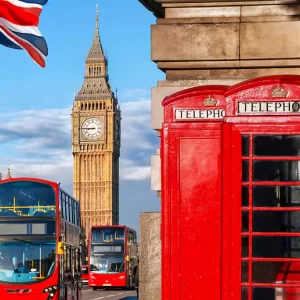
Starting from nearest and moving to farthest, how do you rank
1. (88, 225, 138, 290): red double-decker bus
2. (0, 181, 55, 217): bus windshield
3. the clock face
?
(0, 181, 55, 217): bus windshield
(88, 225, 138, 290): red double-decker bus
the clock face

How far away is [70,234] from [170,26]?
46.7ft

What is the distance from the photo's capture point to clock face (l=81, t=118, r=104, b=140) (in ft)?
377

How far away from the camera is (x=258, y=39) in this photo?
288 inches

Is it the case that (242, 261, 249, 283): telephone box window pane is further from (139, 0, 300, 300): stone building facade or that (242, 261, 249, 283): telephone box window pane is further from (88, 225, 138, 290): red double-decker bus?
(88, 225, 138, 290): red double-decker bus

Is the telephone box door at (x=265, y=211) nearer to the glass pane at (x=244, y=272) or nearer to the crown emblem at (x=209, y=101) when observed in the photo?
the glass pane at (x=244, y=272)

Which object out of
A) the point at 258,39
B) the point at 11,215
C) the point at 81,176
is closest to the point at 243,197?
the point at 258,39

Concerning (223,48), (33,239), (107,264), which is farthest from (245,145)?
(107,264)

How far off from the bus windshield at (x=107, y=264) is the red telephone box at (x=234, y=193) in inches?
1357

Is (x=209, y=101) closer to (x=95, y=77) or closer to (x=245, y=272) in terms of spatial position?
(x=245, y=272)

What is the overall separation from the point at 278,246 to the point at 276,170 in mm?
438


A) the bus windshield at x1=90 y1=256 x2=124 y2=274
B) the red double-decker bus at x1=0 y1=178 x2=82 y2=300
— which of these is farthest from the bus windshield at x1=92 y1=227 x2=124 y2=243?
the red double-decker bus at x1=0 y1=178 x2=82 y2=300

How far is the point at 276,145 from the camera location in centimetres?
550

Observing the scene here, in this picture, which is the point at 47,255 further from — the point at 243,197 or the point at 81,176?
the point at 81,176

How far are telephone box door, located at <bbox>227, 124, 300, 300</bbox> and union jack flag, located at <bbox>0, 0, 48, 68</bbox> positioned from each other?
388 cm
